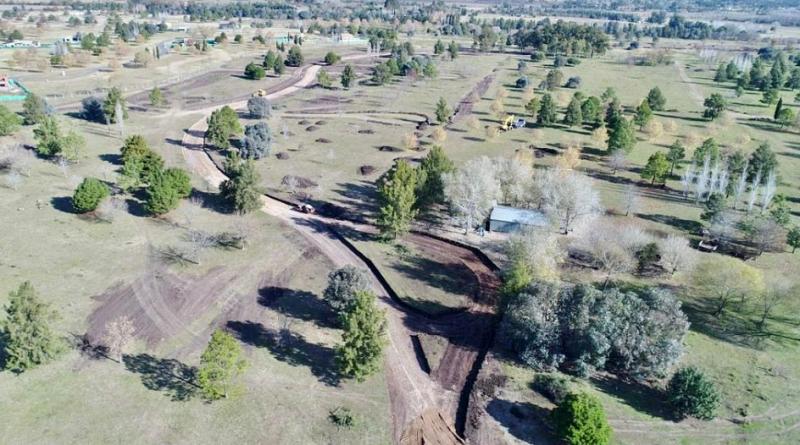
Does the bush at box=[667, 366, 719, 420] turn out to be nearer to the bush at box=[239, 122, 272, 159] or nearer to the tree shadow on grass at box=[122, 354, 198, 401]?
the tree shadow on grass at box=[122, 354, 198, 401]

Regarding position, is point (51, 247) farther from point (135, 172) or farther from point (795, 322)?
point (795, 322)

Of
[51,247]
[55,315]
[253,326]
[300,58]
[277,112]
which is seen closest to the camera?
[55,315]

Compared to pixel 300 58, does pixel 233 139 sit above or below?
below

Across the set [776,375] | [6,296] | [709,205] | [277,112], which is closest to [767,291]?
[776,375]

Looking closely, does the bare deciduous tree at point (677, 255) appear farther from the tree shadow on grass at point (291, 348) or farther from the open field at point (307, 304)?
the tree shadow on grass at point (291, 348)

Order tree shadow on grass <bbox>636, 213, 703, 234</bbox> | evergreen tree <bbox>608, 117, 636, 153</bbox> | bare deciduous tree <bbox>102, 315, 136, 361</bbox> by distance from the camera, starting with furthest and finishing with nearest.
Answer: evergreen tree <bbox>608, 117, 636, 153</bbox> → tree shadow on grass <bbox>636, 213, 703, 234</bbox> → bare deciduous tree <bbox>102, 315, 136, 361</bbox>

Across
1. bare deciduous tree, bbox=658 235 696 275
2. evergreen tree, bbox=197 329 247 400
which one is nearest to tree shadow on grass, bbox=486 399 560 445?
evergreen tree, bbox=197 329 247 400
